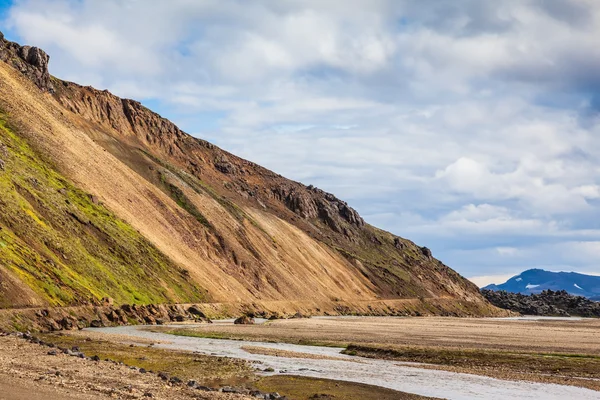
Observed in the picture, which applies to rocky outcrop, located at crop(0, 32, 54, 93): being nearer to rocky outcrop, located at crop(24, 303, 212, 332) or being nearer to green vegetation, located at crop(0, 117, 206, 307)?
green vegetation, located at crop(0, 117, 206, 307)

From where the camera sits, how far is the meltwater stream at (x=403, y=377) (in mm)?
32094

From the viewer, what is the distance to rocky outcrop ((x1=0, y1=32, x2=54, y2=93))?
5300 inches

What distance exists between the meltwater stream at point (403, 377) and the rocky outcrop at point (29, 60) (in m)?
103

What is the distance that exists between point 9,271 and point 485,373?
45607mm

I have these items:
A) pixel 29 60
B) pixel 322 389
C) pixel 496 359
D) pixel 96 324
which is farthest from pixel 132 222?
pixel 322 389

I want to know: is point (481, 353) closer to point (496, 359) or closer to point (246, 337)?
point (496, 359)

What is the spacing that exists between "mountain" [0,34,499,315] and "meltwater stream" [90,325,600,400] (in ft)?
90.8

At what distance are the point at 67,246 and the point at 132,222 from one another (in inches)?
1137

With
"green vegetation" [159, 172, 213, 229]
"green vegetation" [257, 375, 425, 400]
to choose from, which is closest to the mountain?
"green vegetation" [159, 172, 213, 229]


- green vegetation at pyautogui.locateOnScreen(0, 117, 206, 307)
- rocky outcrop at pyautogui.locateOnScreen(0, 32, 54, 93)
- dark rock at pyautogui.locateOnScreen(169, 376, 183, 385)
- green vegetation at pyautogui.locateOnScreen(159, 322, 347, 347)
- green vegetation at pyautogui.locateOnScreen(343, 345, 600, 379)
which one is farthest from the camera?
rocky outcrop at pyautogui.locateOnScreen(0, 32, 54, 93)

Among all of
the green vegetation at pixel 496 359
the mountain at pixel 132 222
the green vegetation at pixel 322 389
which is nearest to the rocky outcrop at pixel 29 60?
the mountain at pixel 132 222

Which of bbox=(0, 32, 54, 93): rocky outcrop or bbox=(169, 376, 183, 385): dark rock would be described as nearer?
bbox=(169, 376, 183, 385): dark rock

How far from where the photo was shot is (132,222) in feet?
359

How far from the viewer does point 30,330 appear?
55.8m
